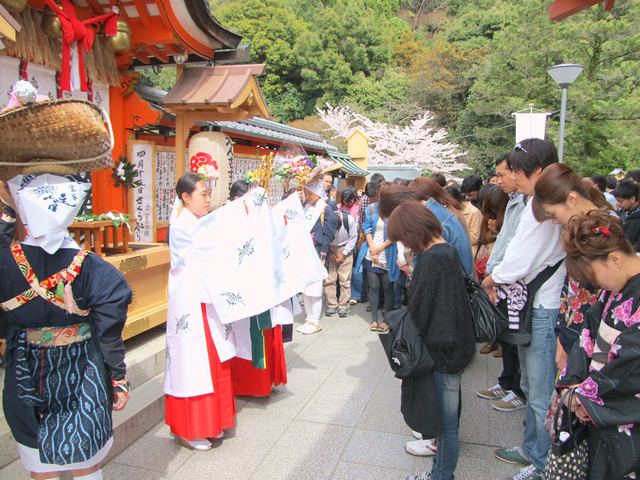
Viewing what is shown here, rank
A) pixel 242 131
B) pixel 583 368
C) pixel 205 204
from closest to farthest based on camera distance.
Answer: pixel 583 368 → pixel 205 204 → pixel 242 131

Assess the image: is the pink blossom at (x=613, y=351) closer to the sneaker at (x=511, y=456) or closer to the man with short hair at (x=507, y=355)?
the man with short hair at (x=507, y=355)

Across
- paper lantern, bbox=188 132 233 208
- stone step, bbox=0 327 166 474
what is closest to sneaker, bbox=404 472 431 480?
stone step, bbox=0 327 166 474

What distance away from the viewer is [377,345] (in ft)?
19.2

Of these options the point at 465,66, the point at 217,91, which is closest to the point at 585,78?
the point at 465,66

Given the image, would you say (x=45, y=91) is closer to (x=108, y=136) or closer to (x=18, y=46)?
(x=18, y=46)

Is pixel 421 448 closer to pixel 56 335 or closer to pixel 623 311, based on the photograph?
pixel 623 311

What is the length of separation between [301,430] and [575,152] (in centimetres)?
1719

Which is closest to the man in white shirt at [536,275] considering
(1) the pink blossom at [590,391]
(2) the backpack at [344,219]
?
(1) the pink blossom at [590,391]

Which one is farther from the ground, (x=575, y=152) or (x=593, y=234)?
(x=575, y=152)

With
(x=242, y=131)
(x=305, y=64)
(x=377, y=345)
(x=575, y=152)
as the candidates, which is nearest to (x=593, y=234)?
(x=377, y=345)

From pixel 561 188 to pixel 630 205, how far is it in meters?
4.22

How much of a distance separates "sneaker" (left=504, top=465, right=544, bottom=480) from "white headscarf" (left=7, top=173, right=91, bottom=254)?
9.68ft

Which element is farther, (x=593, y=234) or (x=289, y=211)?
(x=289, y=211)

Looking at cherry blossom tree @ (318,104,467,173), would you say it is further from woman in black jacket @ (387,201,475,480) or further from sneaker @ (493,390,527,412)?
woman in black jacket @ (387,201,475,480)
